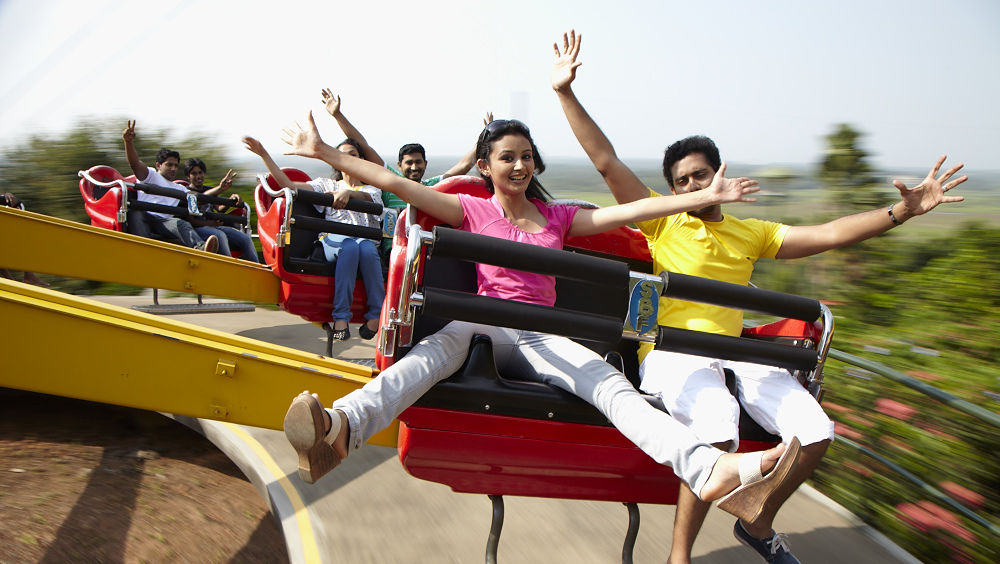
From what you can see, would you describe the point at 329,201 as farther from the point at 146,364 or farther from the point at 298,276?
the point at 146,364

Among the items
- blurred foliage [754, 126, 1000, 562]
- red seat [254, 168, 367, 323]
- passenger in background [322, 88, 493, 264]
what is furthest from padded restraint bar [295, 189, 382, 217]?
blurred foliage [754, 126, 1000, 562]

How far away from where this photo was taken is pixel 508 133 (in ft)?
7.49

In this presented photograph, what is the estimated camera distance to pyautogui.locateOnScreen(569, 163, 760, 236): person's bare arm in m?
2.08

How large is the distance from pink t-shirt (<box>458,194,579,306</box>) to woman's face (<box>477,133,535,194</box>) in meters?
0.09

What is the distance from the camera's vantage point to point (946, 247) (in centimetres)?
331

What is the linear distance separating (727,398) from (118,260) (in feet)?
10.7

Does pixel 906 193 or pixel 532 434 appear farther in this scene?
pixel 906 193

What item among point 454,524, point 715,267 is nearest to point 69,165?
point 454,524

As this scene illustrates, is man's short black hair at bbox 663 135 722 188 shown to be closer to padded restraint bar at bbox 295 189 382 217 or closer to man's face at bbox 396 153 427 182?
padded restraint bar at bbox 295 189 382 217

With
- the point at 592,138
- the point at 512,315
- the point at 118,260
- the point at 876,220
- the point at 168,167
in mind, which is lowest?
the point at 118,260

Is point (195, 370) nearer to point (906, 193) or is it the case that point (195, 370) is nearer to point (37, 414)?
point (37, 414)

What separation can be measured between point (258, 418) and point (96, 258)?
7.12ft

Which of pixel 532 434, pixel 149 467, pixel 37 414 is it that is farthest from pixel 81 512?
pixel 532 434

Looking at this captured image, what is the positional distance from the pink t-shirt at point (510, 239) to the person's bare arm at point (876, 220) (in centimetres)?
91
